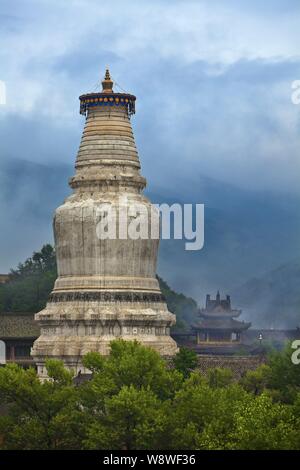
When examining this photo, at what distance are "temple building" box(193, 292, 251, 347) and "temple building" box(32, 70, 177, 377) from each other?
31052 millimetres

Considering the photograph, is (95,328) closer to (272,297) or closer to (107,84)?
(107,84)

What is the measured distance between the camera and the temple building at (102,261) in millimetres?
90250

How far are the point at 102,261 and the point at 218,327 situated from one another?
35.2 meters

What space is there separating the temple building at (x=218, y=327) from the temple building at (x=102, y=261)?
31.1m

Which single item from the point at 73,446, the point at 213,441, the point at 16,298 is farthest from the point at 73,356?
the point at 16,298

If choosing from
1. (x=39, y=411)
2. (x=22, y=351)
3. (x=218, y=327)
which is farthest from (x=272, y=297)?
(x=39, y=411)

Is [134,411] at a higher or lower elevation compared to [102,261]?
lower

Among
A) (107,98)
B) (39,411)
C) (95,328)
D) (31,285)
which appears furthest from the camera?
(31,285)

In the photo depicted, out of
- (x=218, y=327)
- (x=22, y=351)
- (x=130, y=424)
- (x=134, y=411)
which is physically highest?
(x=218, y=327)

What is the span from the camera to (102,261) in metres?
91.1

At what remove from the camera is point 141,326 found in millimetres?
90438

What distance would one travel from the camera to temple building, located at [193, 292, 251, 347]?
407 ft

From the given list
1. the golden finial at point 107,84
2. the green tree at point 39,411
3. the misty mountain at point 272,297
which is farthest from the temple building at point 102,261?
the misty mountain at point 272,297
